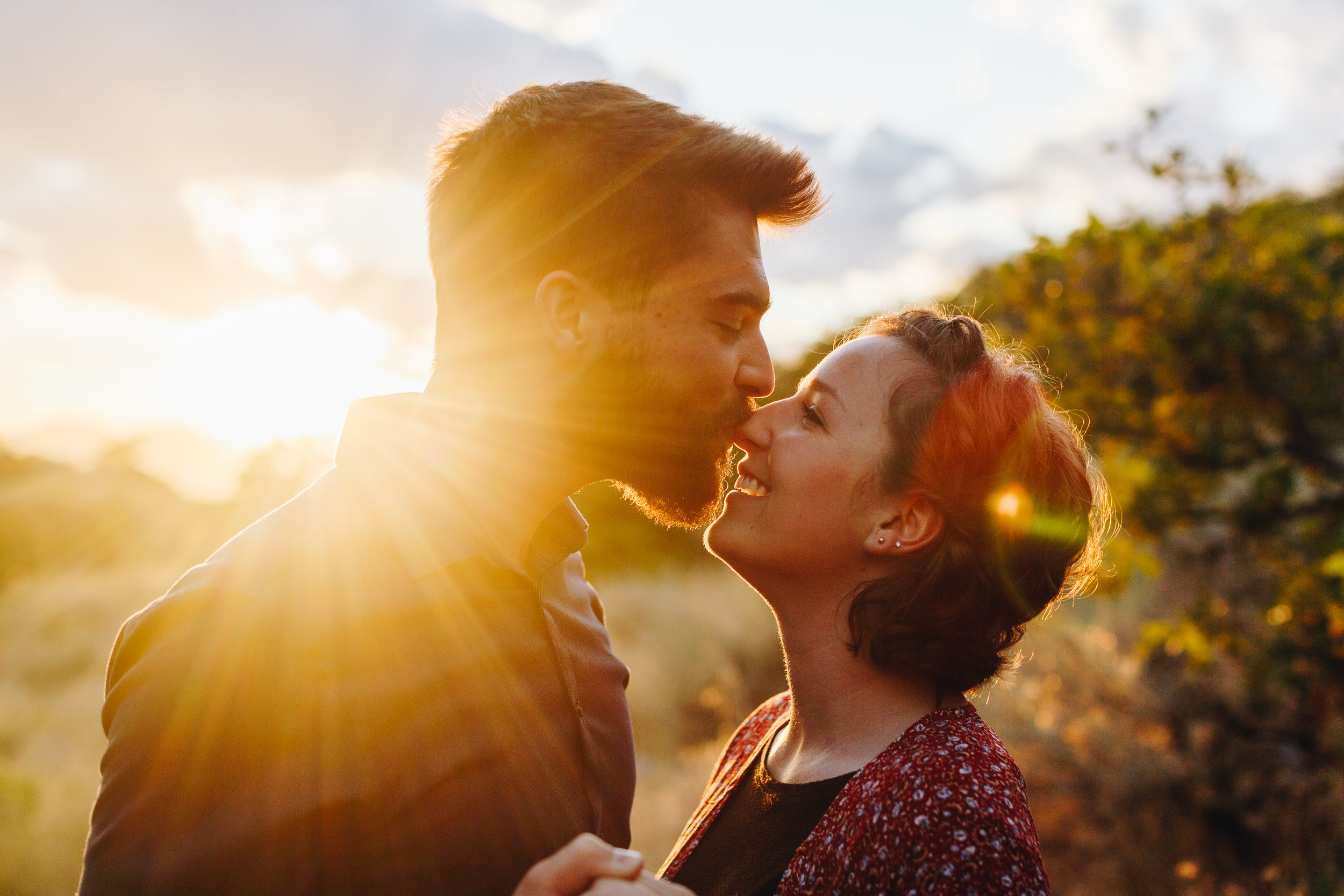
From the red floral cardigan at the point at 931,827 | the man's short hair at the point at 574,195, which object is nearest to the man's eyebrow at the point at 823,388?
the man's short hair at the point at 574,195

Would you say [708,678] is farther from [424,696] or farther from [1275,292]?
[424,696]

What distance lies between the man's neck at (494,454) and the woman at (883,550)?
56 cm

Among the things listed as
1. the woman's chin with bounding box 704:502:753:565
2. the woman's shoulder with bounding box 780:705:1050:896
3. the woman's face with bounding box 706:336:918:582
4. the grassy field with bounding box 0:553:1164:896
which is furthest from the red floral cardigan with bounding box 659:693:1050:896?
the grassy field with bounding box 0:553:1164:896

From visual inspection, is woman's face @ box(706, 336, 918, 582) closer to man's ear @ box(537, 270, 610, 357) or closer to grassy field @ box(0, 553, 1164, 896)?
man's ear @ box(537, 270, 610, 357)

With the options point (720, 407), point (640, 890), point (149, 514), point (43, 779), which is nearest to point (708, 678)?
point (43, 779)

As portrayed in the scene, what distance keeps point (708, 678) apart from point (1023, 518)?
6915 mm

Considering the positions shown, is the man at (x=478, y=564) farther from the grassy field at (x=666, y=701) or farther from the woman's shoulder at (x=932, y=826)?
the grassy field at (x=666, y=701)

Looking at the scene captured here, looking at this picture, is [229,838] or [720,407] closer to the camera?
[229,838]

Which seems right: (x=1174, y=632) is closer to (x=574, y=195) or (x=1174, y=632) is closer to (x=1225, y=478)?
(x=1225, y=478)

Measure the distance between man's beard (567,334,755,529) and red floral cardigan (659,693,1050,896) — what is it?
2.98 ft

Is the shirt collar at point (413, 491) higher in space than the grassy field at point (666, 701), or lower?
higher

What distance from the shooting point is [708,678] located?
8.80 m

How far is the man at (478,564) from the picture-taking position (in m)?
1.61

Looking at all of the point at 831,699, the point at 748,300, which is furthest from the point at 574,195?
the point at 831,699
